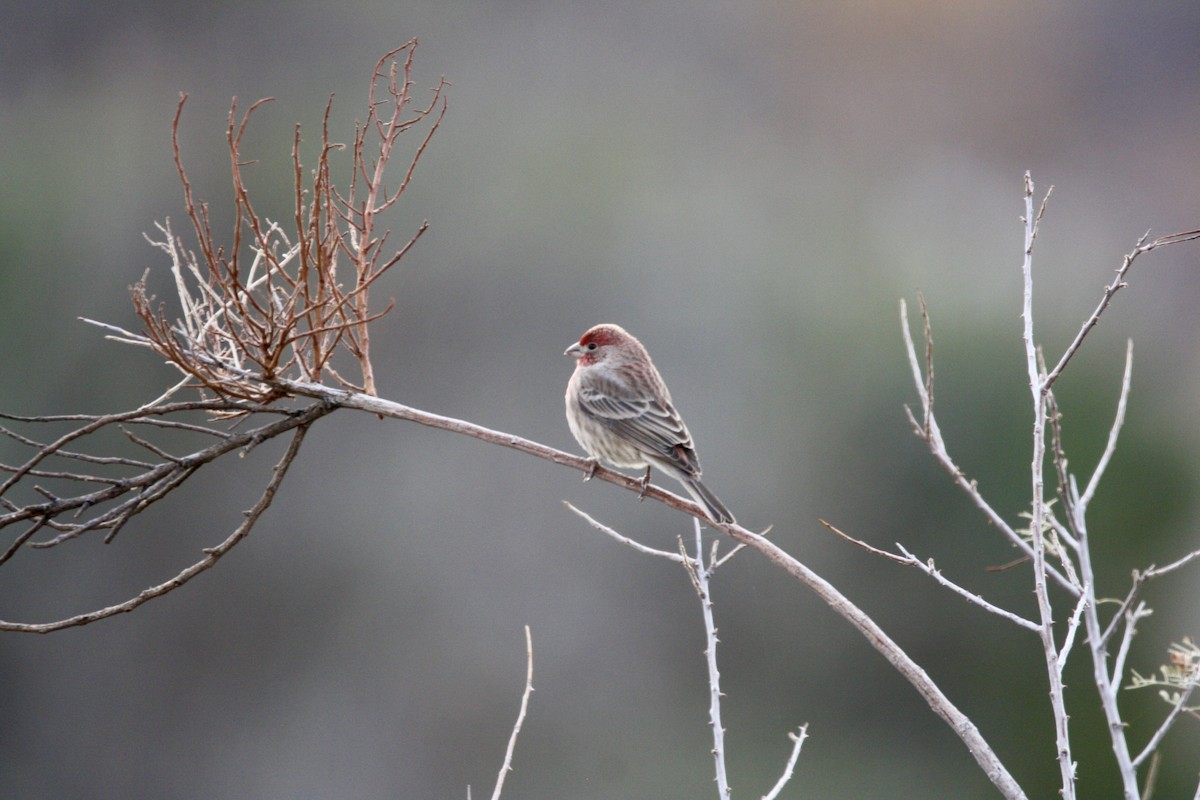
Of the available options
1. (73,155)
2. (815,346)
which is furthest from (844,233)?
(73,155)

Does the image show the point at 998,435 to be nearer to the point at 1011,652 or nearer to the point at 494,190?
the point at 1011,652

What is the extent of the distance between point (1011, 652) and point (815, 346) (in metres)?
3.33

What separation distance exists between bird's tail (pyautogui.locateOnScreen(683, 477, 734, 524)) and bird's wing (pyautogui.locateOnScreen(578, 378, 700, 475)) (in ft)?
0.38

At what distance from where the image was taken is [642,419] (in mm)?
5344

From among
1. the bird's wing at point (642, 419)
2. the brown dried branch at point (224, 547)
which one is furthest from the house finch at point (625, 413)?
the brown dried branch at point (224, 547)

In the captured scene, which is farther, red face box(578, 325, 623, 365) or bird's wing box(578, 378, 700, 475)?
red face box(578, 325, 623, 365)

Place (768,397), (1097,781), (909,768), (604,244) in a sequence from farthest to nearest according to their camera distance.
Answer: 1. (604,244)
2. (768,397)
3. (909,768)
4. (1097,781)

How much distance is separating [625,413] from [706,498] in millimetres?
880

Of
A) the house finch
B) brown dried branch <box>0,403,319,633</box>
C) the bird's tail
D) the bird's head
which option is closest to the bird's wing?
the house finch

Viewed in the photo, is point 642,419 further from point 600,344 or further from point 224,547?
point 224,547

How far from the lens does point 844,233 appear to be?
1238cm

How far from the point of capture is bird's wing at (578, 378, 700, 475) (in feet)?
17.0

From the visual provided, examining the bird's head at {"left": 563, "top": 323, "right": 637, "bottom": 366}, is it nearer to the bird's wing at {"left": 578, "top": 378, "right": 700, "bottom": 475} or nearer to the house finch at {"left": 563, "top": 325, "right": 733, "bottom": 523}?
the house finch at {"left": 563, "top": 325, "right": 733, "bottom": 523}

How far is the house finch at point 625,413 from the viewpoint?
17.0 feet
